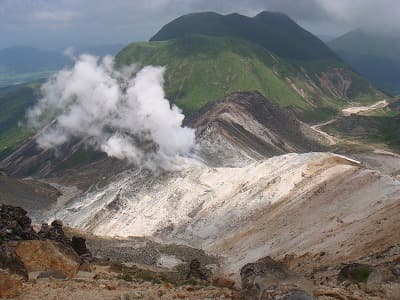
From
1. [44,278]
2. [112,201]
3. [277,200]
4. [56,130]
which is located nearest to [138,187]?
[112,201]

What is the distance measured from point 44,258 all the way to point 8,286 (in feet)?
22.9

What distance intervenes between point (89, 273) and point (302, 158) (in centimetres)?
3941

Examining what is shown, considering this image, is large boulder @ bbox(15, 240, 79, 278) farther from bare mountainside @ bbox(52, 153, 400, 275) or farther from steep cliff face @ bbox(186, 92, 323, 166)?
steep cliff face @ bbox(186, 92, 323, 166)

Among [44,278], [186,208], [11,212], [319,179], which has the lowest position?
[186,208]

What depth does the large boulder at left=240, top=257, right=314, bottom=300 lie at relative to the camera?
48.6 feet

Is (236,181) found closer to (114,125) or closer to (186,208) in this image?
(186,208)

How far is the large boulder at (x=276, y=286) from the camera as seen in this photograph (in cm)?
1483

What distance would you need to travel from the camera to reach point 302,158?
61.7 m

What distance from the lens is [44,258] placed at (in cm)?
2467

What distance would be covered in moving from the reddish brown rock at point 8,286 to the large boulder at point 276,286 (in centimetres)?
747

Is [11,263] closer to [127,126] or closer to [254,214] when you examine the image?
[254,214]

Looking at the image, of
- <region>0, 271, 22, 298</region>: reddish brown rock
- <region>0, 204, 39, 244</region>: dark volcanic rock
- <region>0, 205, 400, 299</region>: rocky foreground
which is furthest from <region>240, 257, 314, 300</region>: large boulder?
<region>0, 204, 39, 244</region>: dark volcanic rock

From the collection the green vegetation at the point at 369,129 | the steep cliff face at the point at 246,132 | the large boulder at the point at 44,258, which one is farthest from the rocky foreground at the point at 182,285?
the green vegetation at the point at 369,129

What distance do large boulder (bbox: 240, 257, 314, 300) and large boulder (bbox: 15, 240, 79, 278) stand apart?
8.64 metres
